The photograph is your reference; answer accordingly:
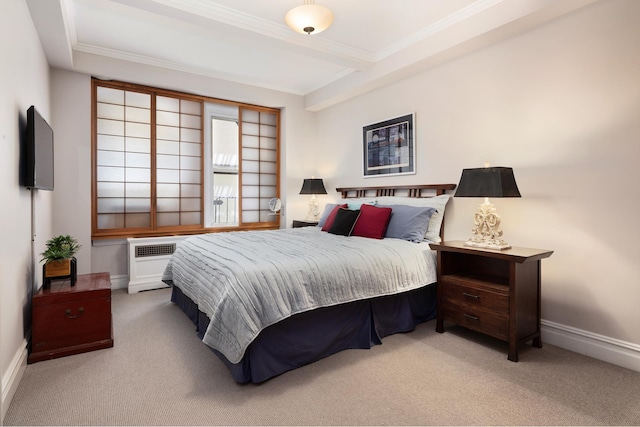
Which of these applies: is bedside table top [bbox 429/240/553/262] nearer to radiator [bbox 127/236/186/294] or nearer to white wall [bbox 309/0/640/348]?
white wall [bbox 309/0/640/348]

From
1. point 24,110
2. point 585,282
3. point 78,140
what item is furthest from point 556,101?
point 78,140

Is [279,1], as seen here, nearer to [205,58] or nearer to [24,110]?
[205,58]

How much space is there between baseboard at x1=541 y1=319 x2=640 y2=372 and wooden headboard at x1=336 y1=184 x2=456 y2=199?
1.46 meters

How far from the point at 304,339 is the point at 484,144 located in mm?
2328

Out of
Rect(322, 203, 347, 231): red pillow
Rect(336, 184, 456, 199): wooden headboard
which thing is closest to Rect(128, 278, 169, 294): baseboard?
Rect(322, 203, 347, 231): red pillow

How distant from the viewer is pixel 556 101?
2.59 m

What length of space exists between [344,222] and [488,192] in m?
1.48

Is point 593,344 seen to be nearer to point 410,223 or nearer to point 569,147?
point 569,147

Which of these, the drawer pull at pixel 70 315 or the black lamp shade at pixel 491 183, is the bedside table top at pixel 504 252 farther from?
the drawer pull at pixel 70 315

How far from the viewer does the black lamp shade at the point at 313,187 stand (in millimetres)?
4996

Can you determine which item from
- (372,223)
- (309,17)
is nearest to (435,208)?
(372,223)

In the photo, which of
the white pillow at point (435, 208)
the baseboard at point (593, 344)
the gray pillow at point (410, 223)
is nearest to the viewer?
the baseboard at point (593, 344)

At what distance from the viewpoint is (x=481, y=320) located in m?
2.51

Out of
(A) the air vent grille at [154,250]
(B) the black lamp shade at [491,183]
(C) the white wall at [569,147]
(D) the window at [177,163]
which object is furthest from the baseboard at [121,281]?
(B) the black lamp shade at [491,183]
